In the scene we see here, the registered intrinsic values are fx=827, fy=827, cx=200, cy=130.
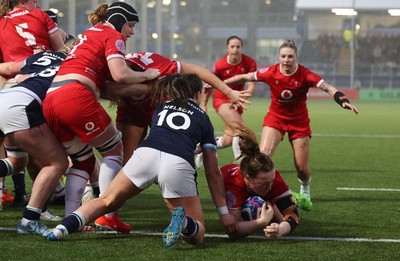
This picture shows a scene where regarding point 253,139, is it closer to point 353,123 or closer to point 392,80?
point 353,123

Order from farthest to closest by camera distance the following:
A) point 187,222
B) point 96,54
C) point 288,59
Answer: point 288,59, point 96,54, point 187,222

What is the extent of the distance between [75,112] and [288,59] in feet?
12.1

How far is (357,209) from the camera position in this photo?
8250 millimetres

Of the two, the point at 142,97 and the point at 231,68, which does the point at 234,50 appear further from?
the point at 142,97

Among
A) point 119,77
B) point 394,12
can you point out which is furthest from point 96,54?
point 394,12

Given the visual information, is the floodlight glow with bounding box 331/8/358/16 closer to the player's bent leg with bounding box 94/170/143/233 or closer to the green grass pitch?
the green grass pitch

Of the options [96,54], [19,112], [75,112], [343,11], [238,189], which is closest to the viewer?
[75,112]

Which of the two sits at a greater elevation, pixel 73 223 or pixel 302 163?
pixel 73 223

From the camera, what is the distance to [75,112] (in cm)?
616


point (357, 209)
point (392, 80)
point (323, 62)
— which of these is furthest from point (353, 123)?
point (323, 62)

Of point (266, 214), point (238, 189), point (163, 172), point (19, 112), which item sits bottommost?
point (266, 214)

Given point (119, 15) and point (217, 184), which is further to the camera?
point (119, 15)

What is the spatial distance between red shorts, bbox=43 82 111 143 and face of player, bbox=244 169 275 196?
3.98 feet

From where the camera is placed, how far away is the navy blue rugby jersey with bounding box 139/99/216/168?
5.94m
